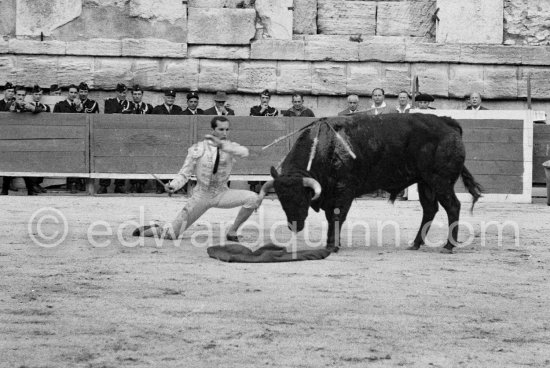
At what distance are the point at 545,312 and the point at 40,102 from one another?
10.0 meters

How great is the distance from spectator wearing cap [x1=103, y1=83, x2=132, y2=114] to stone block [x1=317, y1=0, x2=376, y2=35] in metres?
2.99

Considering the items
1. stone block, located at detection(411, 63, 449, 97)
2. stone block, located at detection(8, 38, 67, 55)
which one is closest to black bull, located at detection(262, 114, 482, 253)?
stone block, located at detection(411, 63, 449, 97)

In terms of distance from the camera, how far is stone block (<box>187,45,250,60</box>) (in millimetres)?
15844

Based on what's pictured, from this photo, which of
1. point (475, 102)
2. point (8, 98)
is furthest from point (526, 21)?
point (8, 98)

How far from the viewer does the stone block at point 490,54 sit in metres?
16.0

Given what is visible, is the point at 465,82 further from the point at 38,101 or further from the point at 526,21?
the point at 38,101

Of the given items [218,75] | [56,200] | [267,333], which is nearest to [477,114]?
[218,75]

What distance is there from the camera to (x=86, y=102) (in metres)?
14.9

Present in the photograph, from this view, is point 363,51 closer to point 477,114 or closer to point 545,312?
point 477,114

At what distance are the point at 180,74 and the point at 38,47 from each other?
6.27 ft

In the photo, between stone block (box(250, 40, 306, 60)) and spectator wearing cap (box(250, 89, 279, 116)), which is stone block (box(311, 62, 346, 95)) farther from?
spectator wearing cap (box(250, 89, 279, 116))

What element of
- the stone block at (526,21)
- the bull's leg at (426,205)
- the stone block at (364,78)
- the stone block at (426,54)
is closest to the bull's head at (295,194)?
the bull's leg at (426,205)

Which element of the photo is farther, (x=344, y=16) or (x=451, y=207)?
(x=344, y=16)

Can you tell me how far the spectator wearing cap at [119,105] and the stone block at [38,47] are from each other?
1301 millimetres
